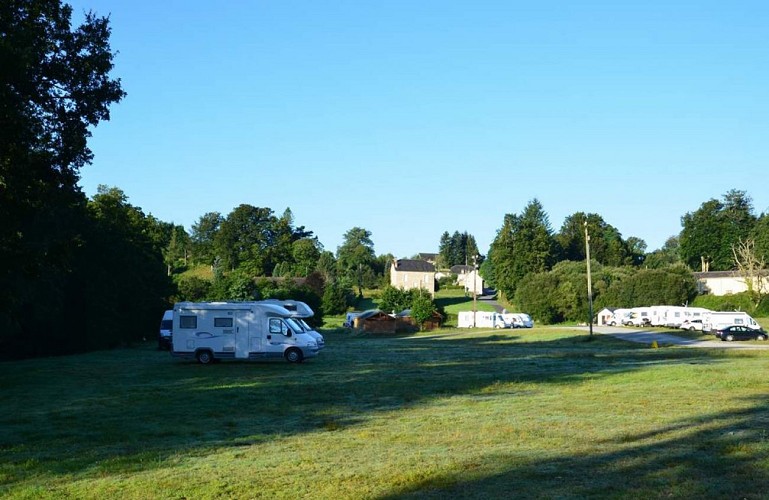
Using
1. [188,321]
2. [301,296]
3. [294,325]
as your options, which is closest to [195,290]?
[301,296]

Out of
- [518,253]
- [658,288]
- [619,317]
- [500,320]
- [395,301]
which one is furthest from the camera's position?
[518,253]

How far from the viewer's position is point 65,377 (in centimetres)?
2966

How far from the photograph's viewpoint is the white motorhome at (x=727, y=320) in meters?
58.1

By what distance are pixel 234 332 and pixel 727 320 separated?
131 ft

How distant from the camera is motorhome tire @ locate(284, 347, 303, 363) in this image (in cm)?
3534

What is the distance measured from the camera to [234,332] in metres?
35.1

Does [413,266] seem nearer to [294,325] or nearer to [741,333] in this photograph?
[741,333]

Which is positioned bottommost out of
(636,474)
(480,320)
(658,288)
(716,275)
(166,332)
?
(636,474)

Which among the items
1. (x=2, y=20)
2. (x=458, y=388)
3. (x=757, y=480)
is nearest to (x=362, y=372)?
(x=458, y=388)

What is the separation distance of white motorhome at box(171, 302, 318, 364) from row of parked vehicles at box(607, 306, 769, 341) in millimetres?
34010

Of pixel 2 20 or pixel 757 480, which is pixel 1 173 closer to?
pixel 2 20

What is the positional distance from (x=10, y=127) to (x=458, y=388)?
15.3 m

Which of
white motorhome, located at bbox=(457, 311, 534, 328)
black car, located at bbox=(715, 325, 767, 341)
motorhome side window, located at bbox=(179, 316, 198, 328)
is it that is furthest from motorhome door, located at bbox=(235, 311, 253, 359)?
white motorhome, located at bbox=(457, 311, 534, 328)

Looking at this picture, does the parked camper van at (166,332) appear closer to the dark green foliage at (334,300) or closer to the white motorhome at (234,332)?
the white motorhome at (234,332)
